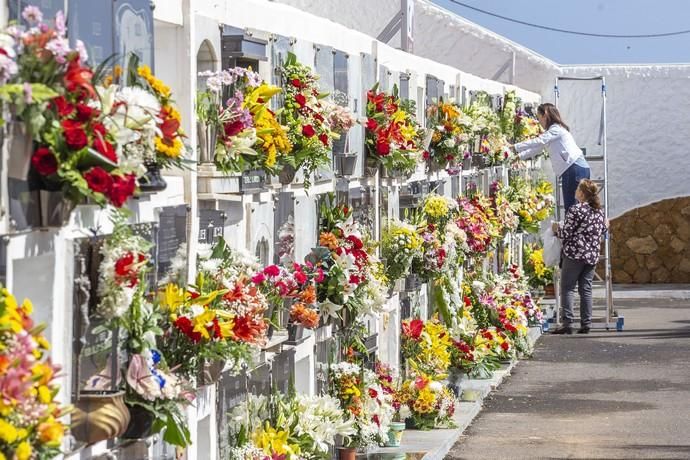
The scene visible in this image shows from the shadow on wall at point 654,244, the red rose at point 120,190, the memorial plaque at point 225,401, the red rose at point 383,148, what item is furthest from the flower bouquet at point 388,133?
the shadow on wall at point 654,244

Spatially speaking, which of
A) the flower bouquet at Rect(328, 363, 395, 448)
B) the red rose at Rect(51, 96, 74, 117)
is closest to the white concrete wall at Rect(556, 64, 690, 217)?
the flower bouquet at Rect(328, 363, 395, 448)

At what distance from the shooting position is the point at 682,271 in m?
23.5

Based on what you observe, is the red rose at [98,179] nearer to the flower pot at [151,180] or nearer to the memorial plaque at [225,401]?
the flower pot at [151,180]

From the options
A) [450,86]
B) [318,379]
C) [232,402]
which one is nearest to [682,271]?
[450,86]

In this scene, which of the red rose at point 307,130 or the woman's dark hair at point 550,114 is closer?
the red rose at point 307,130

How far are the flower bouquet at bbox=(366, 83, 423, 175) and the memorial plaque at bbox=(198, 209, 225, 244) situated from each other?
3383 mm

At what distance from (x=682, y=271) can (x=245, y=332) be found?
18.6m

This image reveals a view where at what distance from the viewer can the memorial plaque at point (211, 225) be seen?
618cm

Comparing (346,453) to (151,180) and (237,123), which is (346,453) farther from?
(151,180)

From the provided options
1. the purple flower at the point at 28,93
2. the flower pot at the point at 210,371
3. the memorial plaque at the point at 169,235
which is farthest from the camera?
the flower pot at the point at 210,371

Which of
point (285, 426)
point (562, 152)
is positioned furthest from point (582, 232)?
point (285, 426)

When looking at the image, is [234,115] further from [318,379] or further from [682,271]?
[682,271]

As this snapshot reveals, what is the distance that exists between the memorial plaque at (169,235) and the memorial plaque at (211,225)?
0.32 m

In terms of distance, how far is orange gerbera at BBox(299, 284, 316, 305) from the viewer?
292 inches
